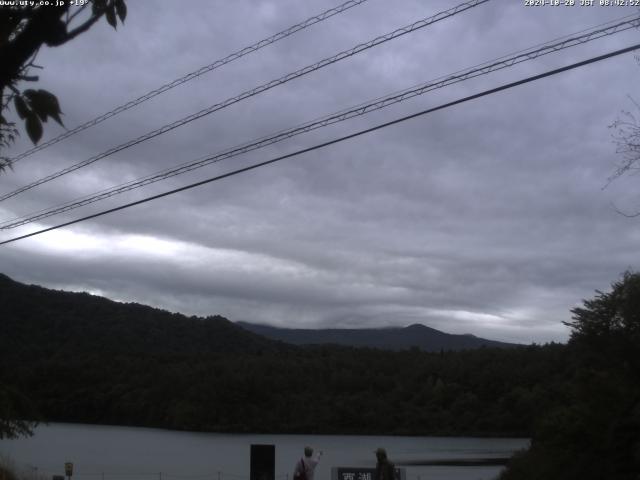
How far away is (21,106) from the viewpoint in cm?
352

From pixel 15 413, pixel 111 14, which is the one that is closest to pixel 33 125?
pixel 111 14

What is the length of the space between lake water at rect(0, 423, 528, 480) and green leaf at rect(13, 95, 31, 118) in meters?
21.2

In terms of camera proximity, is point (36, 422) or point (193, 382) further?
point (193, 382)

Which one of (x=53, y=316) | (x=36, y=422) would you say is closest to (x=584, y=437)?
(x=36, y=422)

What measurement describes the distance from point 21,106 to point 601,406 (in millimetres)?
15818

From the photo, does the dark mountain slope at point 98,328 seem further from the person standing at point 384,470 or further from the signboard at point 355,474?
the person standing at point 384,470

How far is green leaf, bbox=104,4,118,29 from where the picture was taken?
3764 millimetres

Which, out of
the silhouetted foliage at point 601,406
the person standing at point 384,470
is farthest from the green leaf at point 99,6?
the silhouetted foliage at point 601,406

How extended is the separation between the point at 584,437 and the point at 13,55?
16.3 metres

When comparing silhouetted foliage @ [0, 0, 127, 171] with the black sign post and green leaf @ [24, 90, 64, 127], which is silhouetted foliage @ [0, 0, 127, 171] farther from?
the black sign post

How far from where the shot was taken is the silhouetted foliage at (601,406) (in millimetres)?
15773

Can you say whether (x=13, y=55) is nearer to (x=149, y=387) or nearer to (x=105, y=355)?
(x=105, y=355)

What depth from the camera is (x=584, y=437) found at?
17.2 metres

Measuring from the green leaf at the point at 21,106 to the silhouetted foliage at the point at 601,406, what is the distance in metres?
14.1
